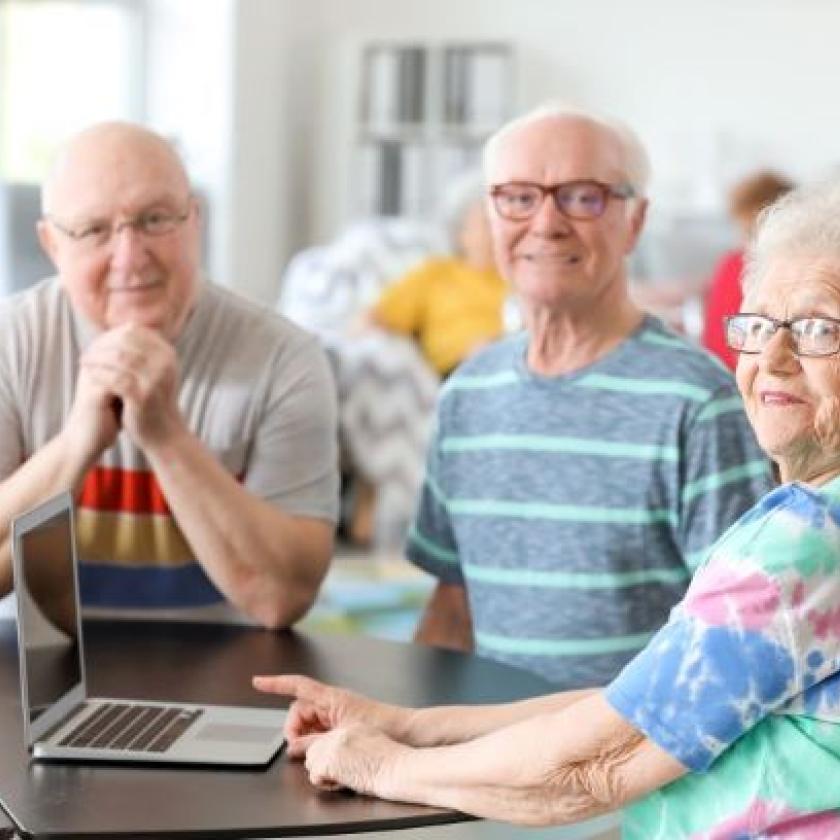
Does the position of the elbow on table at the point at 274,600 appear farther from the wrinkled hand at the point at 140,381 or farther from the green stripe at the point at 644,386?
the green stripe at the point at 644,386

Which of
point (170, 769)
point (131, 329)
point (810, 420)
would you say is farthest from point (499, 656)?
point (810, 420)

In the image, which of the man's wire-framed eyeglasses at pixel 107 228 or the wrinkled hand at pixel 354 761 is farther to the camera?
the man's wire-framed eyeglasses at pixel 107 228

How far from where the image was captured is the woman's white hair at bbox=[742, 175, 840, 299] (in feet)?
5.20

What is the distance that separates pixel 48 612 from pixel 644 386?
843 millimetres

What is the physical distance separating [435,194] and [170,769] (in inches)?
270

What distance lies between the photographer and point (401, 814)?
1.67 meters

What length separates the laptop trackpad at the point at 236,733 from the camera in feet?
6.22

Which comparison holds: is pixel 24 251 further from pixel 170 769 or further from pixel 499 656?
pixel 170 769

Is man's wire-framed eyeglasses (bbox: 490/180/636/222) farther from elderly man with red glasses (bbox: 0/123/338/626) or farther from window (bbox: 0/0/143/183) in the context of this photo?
window (bbox: 0/0/143/183)

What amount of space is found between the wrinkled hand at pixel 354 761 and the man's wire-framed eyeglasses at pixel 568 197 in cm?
100

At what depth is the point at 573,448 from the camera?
252cm

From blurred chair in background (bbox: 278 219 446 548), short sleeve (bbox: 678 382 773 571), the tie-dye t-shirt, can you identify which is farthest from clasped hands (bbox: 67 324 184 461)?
blurred chair in background (bbox: 278 219 446 548)

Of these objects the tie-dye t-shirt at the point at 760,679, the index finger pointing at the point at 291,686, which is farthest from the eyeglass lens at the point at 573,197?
the tie-dye t-shirt at the point at 760,679

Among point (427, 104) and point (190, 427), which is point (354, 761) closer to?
point (190, 427)
